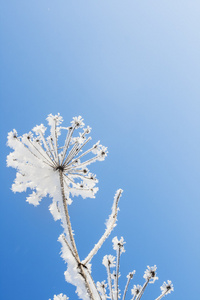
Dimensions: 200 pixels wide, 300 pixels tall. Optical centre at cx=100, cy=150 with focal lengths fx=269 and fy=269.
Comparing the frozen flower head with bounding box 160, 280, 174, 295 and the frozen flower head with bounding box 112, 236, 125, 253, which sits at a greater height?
the frozen flower head with bounding box 112, 236, 125, 253

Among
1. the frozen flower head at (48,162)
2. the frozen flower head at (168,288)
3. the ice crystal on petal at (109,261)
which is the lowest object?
the frozen flower head at (168,288)

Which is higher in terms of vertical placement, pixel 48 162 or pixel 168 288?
pixel 48 162

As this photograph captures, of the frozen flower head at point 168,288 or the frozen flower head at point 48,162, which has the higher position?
the frozen flower head at point 48,162

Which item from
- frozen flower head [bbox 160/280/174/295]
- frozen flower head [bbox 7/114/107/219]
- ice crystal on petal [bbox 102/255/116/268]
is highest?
frozen flower head [bbox 7/114/107/219]

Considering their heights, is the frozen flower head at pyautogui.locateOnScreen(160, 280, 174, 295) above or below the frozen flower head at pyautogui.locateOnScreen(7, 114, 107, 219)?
below

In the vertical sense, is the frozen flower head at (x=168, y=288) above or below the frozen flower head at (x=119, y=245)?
below

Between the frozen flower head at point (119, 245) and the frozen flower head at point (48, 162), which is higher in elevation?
the frozen flower head at point (48, 162)

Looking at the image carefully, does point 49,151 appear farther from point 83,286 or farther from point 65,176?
point 83,286

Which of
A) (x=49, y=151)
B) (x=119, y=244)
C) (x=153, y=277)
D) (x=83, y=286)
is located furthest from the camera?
(x=49, y=151)

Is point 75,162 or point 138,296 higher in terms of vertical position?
point 75,162

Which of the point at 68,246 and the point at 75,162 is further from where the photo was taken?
the point at 75,162

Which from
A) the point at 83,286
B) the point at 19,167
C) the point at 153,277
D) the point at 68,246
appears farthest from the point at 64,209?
the point at 19,167
